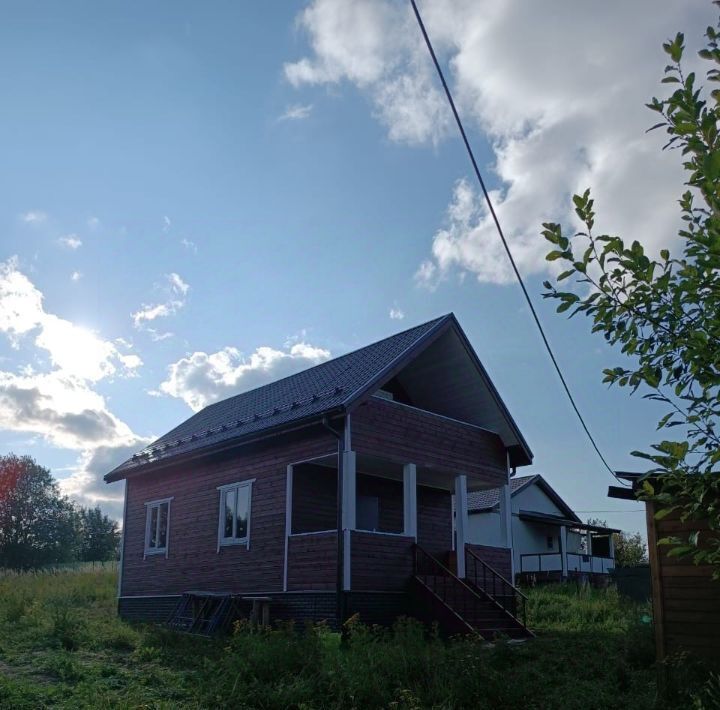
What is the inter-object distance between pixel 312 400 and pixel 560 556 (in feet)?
77.7

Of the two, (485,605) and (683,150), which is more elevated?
(683,150)

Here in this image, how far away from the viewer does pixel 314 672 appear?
9359 mm

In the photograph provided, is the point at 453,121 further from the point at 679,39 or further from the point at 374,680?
the point at 374,680

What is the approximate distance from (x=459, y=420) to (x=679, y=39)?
15.4 m

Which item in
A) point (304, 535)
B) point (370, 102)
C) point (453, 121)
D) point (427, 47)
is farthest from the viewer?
point (304, 535)

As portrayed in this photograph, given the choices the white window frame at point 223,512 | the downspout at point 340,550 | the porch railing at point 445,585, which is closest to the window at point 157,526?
the white window frame at point 223,512

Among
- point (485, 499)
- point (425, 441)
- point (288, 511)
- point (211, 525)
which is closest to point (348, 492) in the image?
point (288, 511)

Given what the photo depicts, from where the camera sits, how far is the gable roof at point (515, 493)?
3488 cm

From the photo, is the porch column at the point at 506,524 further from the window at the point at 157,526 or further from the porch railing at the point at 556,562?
the porch railing at the point at 556,562

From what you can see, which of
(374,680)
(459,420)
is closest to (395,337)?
(459,420)

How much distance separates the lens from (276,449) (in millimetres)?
16328

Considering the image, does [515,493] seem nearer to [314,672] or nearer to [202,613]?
[202,613]

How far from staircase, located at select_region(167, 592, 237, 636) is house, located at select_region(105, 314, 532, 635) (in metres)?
0.04

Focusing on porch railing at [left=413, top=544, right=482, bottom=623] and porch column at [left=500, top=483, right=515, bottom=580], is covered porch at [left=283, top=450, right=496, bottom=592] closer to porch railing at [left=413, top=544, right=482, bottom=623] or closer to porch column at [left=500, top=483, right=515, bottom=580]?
porch railing at [left=413, top=544, right=482, bottom=623]
